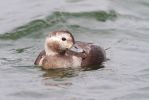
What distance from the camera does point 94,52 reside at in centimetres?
1386

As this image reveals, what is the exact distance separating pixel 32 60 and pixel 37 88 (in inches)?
85.3

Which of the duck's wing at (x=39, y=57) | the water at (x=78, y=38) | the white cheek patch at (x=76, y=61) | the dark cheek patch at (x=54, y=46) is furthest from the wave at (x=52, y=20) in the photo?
the white cheek patch at (x=76, y=61)

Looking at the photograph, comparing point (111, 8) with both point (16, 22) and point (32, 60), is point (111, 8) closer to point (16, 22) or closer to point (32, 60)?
point (16, 22)

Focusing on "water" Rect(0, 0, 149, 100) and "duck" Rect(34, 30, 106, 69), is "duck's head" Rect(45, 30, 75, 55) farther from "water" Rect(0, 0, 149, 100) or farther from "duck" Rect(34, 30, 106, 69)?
"water" Rect(0, 0, 149, 100)

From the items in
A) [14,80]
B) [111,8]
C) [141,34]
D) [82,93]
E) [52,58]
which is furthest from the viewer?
[111,8]

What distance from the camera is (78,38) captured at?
1619 cm

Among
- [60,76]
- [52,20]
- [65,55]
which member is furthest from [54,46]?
[52,20]

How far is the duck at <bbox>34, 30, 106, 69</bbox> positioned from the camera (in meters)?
13.5

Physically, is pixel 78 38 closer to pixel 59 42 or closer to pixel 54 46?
pixel 54 46

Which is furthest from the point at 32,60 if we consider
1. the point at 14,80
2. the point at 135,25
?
the point at 135,25

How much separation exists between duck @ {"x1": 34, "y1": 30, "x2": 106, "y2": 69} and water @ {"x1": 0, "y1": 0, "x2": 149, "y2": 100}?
0.56 ft

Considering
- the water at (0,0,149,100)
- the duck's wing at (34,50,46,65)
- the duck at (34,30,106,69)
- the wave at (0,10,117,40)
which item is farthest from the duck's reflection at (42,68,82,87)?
the wave at (0,10,117,40)

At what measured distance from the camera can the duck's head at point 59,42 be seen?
13.4 metres

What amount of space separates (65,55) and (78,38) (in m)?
2.46
